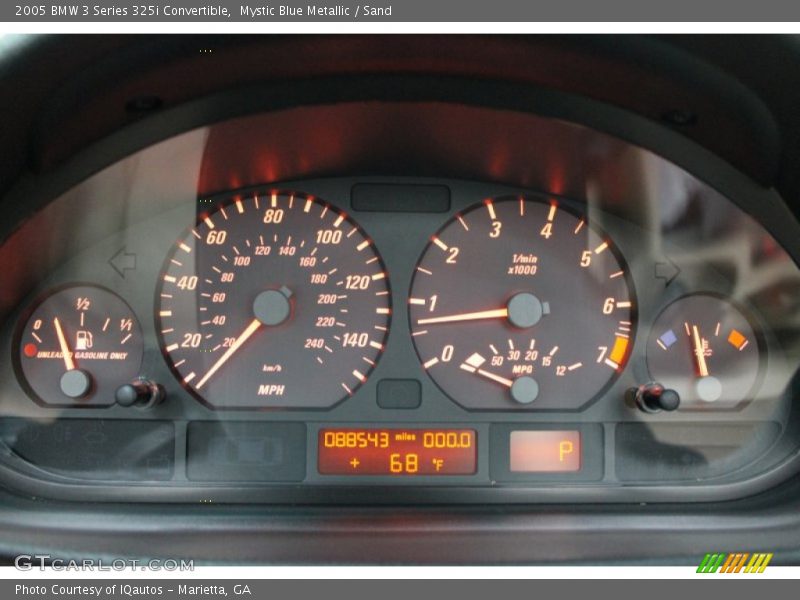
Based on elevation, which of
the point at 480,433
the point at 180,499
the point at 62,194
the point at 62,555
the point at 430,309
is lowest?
the point at 62,555

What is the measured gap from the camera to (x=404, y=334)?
3252 mm

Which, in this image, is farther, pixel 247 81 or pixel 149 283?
pixel 149 283

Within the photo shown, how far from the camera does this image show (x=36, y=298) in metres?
3.22

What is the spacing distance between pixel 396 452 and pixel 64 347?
3.79 feet

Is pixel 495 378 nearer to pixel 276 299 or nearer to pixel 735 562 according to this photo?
pixel 276 299

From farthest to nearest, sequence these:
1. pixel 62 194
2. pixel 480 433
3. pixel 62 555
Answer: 1. pixel 480 433
2. pixel 62 194
3. pixel 62 555

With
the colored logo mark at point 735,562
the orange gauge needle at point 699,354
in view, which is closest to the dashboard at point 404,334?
the orange gauge needle at point 699,354

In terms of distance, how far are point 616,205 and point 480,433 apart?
892mm

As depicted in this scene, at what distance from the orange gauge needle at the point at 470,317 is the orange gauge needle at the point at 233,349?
21.6 inches

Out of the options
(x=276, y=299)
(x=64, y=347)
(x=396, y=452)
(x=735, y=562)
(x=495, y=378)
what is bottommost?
(x=735, y=562)

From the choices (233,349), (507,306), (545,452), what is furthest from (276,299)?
(545,452)

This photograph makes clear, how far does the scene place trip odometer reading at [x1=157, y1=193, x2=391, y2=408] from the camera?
3.19m

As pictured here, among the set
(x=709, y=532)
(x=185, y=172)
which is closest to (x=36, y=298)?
(x=185, y=172)

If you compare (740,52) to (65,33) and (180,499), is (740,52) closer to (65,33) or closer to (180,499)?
(65,33)
